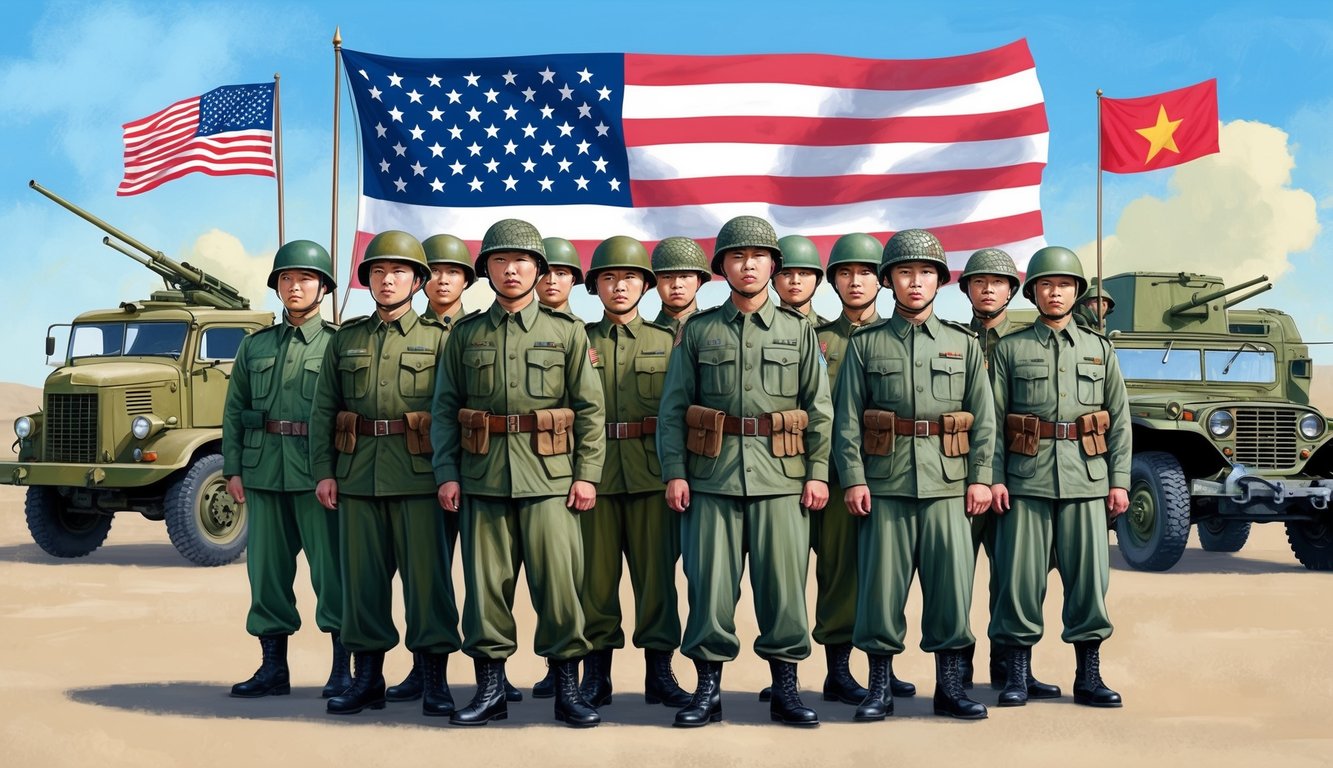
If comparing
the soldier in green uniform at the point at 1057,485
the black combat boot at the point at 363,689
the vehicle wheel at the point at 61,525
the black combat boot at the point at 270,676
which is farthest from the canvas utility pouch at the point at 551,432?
the vehicle wheel at the point at 61,525

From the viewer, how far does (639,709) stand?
18.5 ft

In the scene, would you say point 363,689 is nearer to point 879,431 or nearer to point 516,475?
point 516,475

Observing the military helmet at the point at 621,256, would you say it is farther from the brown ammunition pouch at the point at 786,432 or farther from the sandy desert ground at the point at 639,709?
the sandy desert ground at the point at 639,709

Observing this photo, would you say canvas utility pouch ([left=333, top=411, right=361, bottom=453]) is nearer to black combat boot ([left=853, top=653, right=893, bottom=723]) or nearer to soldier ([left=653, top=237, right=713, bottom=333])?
soldier ([left=653, top=237, right=713, bottom=333])

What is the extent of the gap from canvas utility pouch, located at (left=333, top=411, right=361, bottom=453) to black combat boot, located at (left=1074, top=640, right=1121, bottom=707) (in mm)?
3008

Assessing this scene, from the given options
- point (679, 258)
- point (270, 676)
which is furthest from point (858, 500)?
point (270, 676)

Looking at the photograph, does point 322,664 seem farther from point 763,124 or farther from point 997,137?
point 997,137

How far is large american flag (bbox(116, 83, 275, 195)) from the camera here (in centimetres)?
1197

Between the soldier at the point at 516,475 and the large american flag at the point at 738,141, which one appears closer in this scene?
the soldier at the point at 516,475

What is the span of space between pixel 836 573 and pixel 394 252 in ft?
7.25

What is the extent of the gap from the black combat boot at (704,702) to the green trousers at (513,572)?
437mm

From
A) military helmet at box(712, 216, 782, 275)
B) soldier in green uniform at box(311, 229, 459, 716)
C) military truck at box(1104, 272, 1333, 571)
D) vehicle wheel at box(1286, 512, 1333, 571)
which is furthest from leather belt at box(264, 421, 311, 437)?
vehicle wheel at box(1286, 512, 1333, 571)

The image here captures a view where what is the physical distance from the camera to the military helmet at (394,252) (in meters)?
5.65

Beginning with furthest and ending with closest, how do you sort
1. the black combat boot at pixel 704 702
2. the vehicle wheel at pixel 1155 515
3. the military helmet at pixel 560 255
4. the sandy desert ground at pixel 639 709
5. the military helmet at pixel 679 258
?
the vehicle wheel at pixel 1155 515 → the military helmet at pixel 560 255 → the military helmet at pixel 679 258 → the black combat boot at pixel 704 702 → the sandy desert ground at pixel 639 709
